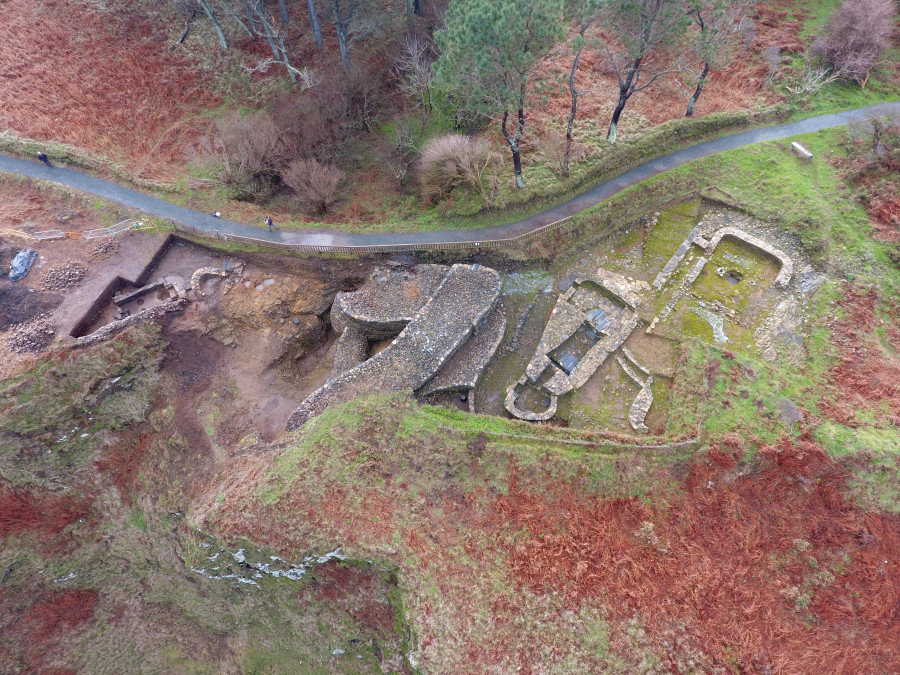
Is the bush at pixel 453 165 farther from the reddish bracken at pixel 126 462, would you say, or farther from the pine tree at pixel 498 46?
the reddish bracken at pixel 126 462

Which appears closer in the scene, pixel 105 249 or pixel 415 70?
pixel 105 249

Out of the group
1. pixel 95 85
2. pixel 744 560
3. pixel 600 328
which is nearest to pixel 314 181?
pixel 600 328

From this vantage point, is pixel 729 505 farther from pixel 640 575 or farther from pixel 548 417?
pixel 548 417

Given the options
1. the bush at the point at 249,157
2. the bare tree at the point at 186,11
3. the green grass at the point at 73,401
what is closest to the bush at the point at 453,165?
the bush at the point at 249,157

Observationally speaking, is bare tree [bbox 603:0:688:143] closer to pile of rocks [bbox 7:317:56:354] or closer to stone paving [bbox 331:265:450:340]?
stone paving [bbox 331:265:450:340]

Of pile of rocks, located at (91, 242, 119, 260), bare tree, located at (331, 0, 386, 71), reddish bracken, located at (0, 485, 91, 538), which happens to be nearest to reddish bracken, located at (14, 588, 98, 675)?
reddish bracken, located at (0, 485, 91, 538)

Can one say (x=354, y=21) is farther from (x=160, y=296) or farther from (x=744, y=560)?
(x=744, y=560)

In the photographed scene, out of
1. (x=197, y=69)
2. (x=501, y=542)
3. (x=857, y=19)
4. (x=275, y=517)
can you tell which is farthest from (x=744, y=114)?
(x=197, y=69)
